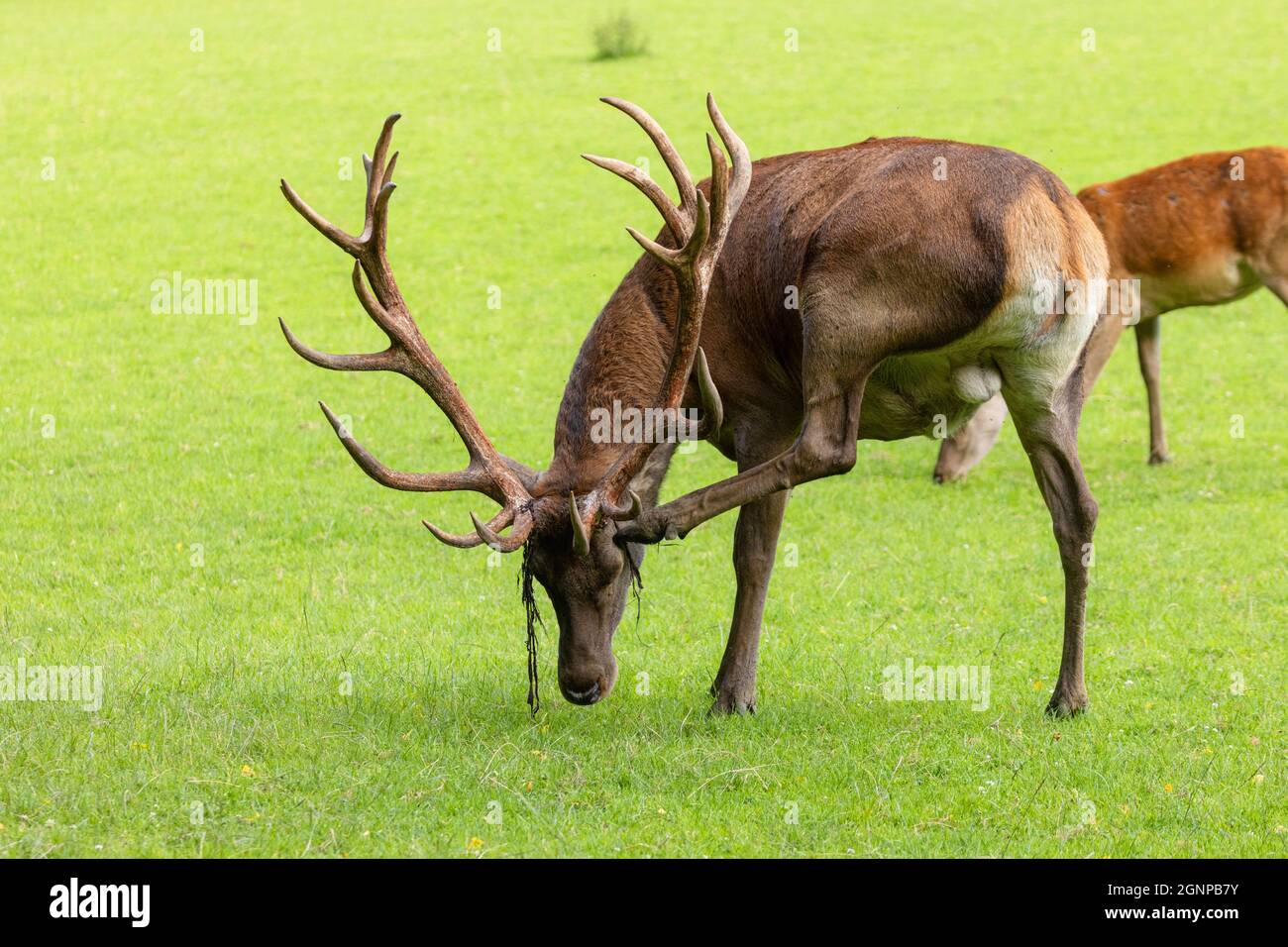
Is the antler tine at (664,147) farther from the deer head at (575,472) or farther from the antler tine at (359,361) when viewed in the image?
the antler tine at (359,361)

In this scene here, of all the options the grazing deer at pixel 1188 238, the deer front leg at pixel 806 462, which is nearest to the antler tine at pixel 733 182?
the deer front leg at pixel 806 462

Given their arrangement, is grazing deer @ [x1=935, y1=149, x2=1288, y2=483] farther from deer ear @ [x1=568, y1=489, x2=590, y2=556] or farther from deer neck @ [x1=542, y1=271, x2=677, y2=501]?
deer ear @ [x1=568, y1=489, x2=590, y2=556]

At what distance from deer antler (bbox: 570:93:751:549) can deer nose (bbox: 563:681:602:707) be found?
0.68 meters

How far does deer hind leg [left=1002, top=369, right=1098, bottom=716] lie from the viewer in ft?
21.9

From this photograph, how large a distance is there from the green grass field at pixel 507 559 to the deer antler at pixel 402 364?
3.39 feet

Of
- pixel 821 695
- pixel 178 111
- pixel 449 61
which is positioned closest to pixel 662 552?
pixel 821 695

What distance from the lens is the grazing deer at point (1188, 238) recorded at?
39.2ft

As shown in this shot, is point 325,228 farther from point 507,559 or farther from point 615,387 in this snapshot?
point 507,559

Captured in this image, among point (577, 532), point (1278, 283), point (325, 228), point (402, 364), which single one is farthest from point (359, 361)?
point (1278, 283)

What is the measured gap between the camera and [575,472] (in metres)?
6.64

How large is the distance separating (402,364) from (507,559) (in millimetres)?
3819

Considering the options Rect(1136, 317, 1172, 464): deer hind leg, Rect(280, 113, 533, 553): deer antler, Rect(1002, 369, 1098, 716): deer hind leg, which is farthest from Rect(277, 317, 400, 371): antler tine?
Rect(1136, 317, 1172, 464): deer hind leg

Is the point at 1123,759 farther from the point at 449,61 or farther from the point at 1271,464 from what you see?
the point at 449,61

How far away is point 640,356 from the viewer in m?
6.89
